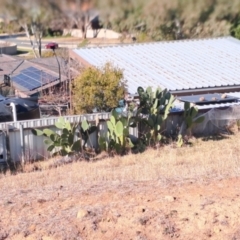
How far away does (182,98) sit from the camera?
1745 cm

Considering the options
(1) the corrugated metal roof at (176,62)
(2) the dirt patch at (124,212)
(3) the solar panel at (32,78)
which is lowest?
(3) the solar panel at (32,78)

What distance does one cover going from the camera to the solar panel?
19484 millimetres

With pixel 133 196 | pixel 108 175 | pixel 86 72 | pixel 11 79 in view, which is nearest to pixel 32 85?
pixel 11 79

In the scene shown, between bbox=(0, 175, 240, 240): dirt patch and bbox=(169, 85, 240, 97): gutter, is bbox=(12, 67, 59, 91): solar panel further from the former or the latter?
bbox=(0, 175, 240, 240): dirt patch

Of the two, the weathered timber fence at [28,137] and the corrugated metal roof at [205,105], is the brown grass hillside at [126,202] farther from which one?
the corrugated metal roof at [205,105]

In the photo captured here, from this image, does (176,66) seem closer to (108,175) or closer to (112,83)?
(112,83)

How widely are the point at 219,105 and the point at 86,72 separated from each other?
4.40m

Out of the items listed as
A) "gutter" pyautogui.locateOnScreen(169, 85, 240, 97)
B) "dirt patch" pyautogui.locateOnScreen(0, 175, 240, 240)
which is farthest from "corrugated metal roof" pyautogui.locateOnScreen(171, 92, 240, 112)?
"dirt patch" pyautogui.locateOnScreen(0, 175, 240, 240)

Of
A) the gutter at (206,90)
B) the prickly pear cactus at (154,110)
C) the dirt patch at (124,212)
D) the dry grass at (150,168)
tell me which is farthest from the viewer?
the gutter at (206,90)

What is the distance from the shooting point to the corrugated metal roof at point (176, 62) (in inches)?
738

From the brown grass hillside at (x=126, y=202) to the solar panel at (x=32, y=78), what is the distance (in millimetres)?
7256

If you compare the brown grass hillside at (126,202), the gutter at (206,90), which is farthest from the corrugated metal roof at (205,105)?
the brown grass hillside at (126,202)

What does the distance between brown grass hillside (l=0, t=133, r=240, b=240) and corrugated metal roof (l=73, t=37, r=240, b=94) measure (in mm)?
6114

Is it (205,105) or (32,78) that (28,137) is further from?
(32,78)
